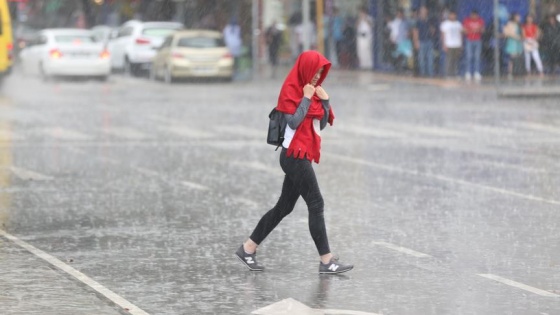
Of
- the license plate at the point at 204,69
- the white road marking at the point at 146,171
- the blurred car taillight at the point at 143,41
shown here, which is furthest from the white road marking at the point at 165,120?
the blurred car taillight at the point at 143,41

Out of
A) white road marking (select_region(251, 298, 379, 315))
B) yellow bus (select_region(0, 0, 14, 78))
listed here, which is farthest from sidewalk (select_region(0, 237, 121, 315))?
yellow bus (select_region(0, 0, 14, 78))

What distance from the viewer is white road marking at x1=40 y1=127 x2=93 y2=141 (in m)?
21.4

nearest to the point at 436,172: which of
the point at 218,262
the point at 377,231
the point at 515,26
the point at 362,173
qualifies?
the point at 362,173

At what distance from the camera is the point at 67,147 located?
784 inches

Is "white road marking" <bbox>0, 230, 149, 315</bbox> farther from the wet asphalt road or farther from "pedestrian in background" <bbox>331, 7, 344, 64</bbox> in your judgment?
"pedestrian in background" <bbox>331, 7, 344, 64</bbox>

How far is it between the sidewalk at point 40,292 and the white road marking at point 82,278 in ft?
0.22

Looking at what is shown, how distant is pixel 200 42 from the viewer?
3975 centimetres

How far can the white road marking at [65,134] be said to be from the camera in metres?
21.4

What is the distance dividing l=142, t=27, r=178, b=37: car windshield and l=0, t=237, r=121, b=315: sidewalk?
34.8 m

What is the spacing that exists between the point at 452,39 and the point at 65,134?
17.5 meters

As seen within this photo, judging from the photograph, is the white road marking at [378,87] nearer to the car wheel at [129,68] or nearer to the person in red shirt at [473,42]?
the person in red shirt at [473,42]

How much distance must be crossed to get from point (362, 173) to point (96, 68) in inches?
966

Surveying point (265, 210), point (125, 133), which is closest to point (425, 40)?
point (125, 133)

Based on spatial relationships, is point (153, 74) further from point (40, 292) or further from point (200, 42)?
point (40, 292)
